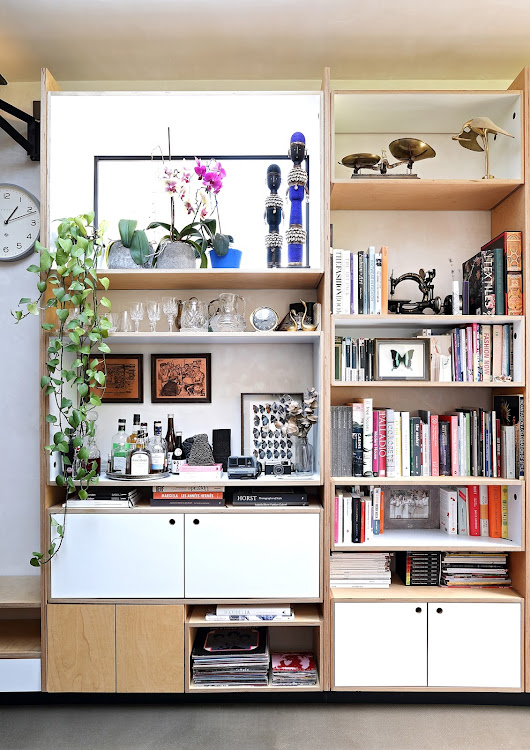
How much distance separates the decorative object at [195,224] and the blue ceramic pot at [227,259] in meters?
0.02

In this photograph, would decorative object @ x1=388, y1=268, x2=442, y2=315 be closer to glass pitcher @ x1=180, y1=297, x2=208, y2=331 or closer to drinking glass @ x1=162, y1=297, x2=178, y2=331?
glass pitcher @ x1=180, y1=297, x2=208, y2=331

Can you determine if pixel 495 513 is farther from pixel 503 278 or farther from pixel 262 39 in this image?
pixel 262 39

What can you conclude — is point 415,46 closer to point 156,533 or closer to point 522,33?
point 522,33

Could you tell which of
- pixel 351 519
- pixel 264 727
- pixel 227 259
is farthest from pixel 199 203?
pixel 264 727

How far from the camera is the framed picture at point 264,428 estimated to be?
266cm

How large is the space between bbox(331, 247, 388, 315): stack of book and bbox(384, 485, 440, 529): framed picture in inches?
36.5

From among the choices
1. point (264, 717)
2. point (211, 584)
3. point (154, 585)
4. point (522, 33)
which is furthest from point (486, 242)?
point (264, 717)

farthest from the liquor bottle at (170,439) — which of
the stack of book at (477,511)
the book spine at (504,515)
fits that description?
the book spine at (504,515)

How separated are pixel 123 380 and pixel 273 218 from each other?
107 cm

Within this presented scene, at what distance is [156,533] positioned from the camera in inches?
92.8

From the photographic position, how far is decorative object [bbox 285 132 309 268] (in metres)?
2.42

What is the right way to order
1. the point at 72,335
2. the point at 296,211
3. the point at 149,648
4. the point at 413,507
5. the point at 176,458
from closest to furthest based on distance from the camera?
the point at 72,335
the point at 149,648
the point at 296,211
the point at 176,458
the point at 413,507

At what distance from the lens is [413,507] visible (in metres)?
2.71

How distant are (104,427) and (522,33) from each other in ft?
8.66
